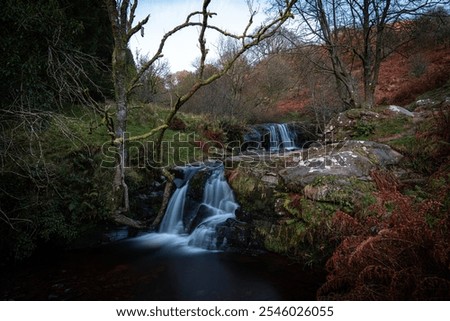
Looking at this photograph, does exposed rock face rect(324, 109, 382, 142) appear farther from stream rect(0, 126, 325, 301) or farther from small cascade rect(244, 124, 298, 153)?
small cascade rect(244, 124, 298, 153)

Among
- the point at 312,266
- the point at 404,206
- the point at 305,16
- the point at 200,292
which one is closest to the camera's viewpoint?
the point at 404,206

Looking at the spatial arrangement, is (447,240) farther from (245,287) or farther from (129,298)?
→ (129,298)

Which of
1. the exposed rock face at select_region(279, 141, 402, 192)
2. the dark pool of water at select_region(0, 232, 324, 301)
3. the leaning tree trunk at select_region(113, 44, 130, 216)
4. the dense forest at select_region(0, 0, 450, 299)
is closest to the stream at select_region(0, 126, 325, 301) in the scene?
the dark pool of water at select_region(0, 232, 324, 301)

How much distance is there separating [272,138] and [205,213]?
30.8 feet

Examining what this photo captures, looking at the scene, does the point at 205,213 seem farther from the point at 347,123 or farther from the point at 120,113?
the point at 347,123

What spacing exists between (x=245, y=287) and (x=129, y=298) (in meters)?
1.88

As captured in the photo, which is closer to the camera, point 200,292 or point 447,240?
point 447,240

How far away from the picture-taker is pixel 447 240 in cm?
285

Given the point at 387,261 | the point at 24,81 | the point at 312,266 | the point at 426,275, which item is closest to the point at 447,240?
the point at 426,275

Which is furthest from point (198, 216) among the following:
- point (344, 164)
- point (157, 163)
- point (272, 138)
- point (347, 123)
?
point (272, 138)

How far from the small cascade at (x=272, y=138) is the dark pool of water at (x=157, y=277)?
982cm

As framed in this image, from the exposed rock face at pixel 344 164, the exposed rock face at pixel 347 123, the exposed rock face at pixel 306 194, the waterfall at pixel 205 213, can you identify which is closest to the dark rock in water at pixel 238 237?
the exposed rock face at pixel 306 194

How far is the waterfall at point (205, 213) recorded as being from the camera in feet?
21.0

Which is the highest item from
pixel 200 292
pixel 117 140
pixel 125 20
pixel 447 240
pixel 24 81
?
pixel 125 20
